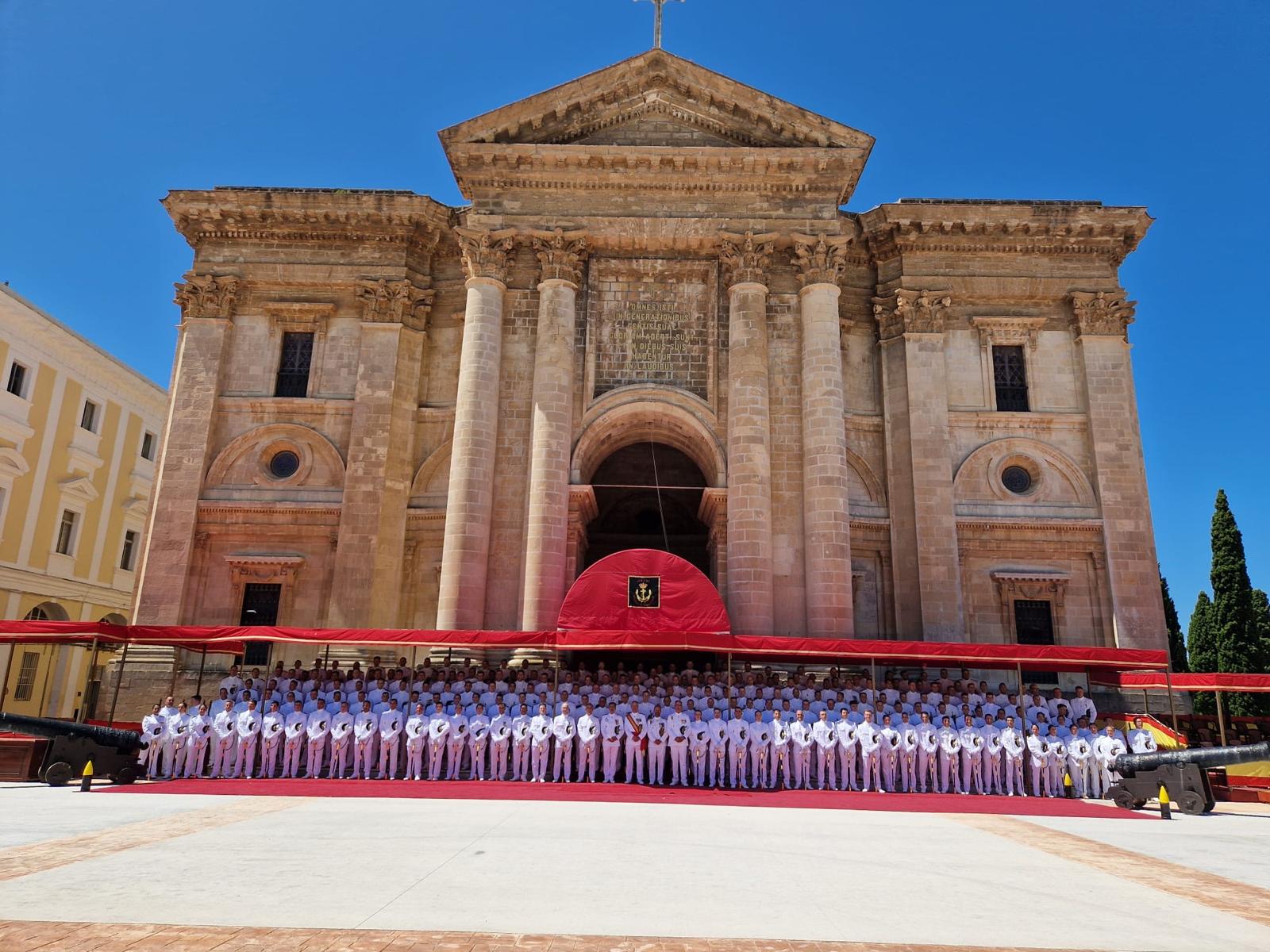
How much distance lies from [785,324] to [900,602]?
29.8ft

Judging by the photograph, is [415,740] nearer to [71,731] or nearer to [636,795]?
[636,795]

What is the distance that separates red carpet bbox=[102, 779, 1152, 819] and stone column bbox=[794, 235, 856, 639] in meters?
6.36

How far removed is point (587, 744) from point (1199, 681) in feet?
45.1

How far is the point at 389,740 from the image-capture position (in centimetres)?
1688

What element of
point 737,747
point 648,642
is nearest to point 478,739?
point 648,642

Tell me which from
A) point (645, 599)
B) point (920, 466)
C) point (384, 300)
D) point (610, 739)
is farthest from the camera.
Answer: point (384, 300)

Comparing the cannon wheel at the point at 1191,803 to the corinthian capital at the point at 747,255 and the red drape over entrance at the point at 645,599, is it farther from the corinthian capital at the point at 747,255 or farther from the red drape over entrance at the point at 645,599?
the corinthian capital at the point at 747,255

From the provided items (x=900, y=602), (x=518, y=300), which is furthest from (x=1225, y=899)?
(x=518, y=300)

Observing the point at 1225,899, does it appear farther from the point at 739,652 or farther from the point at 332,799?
the point at 332,799

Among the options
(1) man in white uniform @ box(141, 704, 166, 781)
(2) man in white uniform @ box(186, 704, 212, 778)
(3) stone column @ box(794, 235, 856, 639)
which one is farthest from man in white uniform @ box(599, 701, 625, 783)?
(2) man in white uniform @ box(186, 704, 212, 778)

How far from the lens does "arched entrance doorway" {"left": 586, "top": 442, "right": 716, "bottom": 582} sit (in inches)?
1241

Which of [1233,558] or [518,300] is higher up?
[518,300]

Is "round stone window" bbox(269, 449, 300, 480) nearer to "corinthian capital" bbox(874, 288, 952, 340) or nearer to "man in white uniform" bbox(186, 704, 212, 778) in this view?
"man in white uniform" bbox(186, 704, 212, 778)

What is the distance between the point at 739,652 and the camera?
1831 cm
